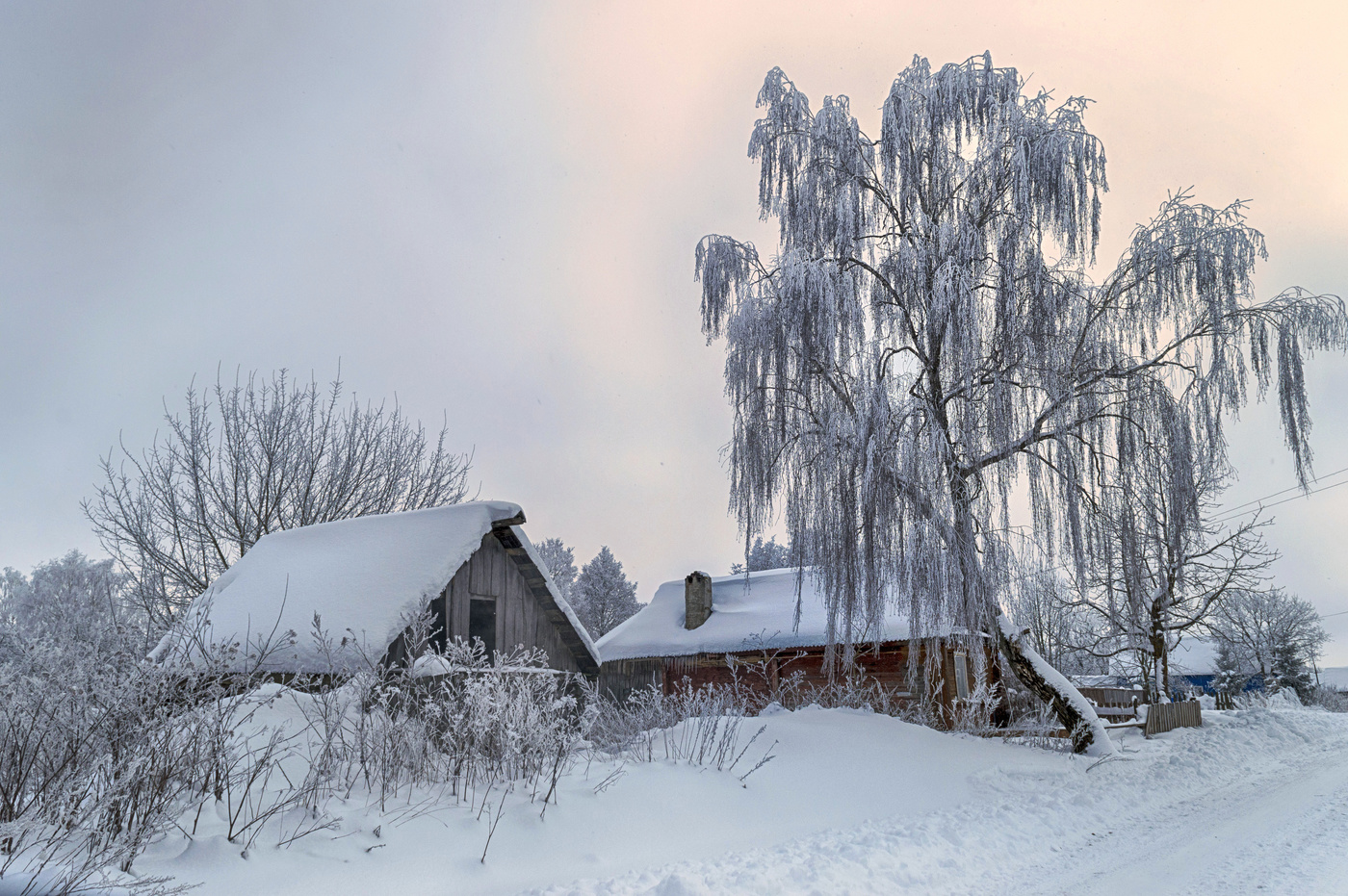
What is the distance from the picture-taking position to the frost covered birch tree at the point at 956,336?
9.57 m

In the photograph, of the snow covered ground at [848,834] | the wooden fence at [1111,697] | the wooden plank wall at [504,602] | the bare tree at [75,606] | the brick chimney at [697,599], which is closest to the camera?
the snow covered ground at [848,834]

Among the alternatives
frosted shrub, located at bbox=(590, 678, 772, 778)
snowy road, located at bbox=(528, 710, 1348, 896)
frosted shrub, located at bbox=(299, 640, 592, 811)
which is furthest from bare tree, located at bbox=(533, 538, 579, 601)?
frosted shrub, located at bbox=(299, 640, 592, 811)

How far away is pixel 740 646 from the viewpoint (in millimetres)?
18469

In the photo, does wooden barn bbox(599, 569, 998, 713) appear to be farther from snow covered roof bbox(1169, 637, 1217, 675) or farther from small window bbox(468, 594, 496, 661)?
snow covered roof bbox(1169, 637, 1217, 675)

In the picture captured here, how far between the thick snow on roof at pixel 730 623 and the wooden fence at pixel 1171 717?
5963 mm

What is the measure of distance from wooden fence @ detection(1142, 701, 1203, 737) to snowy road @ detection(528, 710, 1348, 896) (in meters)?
5.80

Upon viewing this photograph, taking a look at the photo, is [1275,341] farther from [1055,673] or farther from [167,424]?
[167,424]

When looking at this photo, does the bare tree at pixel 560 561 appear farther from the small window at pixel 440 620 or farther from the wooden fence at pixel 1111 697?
the small window at pixel 440 620

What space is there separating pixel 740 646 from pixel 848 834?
12.4 meters

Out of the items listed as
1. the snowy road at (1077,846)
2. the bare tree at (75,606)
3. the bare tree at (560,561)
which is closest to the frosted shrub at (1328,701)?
the snowy road at (1077,846)

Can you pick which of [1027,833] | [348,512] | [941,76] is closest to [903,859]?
[1027,833]

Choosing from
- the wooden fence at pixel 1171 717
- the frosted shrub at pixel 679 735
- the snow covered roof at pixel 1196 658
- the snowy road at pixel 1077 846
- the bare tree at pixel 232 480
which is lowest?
the snow covered roof at pixel 1196 658

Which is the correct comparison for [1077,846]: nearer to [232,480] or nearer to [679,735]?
[679,735]

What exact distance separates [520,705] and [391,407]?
14.6 metres
